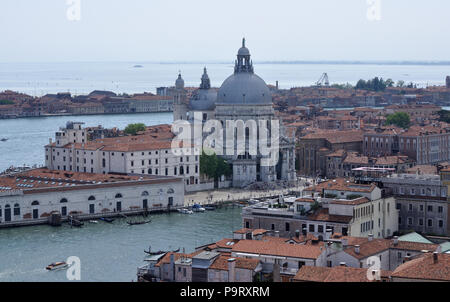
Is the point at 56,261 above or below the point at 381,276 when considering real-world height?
below

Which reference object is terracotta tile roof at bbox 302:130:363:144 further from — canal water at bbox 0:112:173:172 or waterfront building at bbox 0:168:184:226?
canal water at bbox 0:112:173:172

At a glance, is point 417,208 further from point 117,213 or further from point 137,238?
point 117,213

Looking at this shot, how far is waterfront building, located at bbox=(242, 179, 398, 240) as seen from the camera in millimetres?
11875

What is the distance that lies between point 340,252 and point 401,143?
17295 millimetres

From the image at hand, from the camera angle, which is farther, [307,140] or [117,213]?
[307,140]

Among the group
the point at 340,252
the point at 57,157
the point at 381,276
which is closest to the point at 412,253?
the point at 340,252

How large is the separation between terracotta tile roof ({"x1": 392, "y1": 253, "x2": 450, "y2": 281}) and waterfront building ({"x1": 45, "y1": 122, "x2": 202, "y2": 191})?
45.0ft

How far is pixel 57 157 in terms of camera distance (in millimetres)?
22828

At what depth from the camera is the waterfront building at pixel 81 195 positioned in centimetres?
1714

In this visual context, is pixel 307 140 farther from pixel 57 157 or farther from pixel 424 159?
A: pixel 57 157

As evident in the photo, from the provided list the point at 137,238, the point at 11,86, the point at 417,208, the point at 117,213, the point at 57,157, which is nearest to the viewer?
the point at 417,208

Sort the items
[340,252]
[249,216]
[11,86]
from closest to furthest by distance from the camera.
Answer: [340,252] < [249,216] < [11,86]

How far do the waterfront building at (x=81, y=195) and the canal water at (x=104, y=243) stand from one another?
1.97ft

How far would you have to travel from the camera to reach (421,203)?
535 inches
